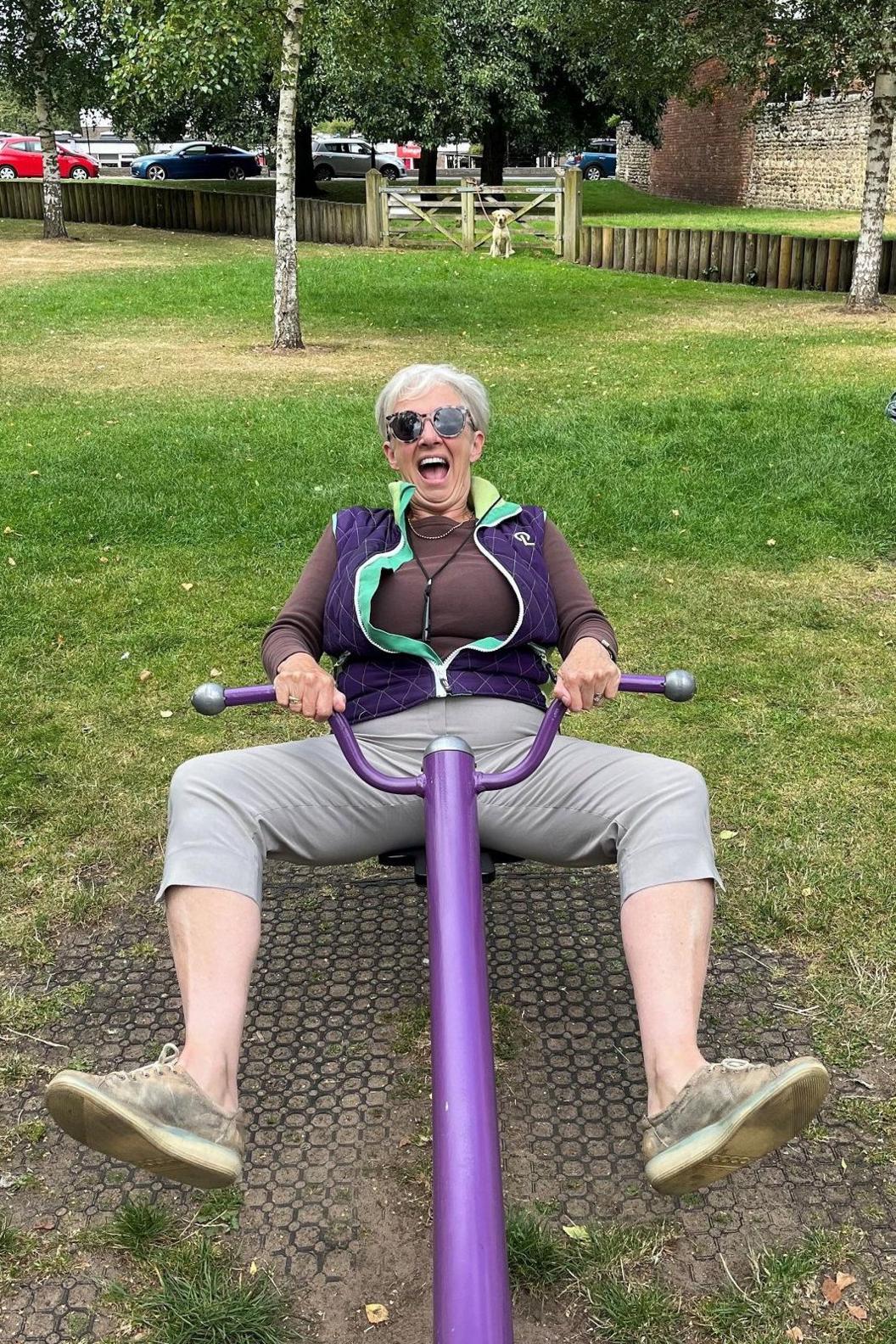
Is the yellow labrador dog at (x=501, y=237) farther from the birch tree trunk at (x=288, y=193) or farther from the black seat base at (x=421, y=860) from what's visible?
the black seat base at (x=421, y=860)

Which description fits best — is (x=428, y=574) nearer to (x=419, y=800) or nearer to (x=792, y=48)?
(x=419, y=800)

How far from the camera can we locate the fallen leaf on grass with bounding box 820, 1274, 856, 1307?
210 centimetres

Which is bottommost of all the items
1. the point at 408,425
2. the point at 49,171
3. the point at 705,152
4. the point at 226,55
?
the point at 408,425

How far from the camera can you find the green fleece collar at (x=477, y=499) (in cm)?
291

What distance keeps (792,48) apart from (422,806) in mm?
13135

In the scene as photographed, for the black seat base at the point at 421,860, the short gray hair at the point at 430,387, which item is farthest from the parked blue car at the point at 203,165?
the black seat base at the point at 421,860

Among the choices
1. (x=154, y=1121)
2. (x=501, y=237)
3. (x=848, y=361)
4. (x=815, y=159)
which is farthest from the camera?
(x=815, y=159)

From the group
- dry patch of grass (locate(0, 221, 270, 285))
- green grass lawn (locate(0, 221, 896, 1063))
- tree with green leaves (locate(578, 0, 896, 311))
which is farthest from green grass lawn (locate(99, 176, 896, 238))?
green grass lawn (locate(0, 221, 896, 1063))

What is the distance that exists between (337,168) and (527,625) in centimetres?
4014

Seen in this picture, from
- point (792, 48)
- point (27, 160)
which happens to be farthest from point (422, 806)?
point (27, 160)

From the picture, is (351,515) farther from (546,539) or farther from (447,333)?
(447,333)

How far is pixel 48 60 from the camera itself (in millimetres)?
20984

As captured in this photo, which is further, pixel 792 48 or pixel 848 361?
pixel 792 48

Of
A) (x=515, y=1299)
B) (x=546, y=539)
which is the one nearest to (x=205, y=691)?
(x=546, y=539)
